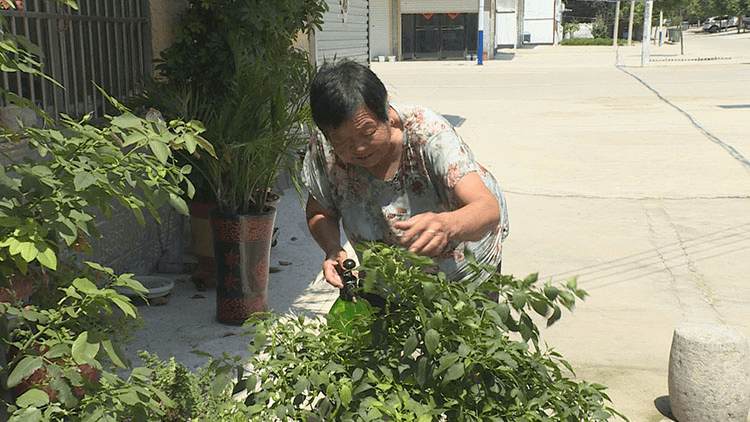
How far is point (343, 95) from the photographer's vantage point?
8.29ft

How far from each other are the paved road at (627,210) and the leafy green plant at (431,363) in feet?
4.05

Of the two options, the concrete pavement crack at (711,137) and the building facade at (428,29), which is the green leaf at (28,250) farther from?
the building facade at (428,29)

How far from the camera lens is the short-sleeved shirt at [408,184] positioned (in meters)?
2.74

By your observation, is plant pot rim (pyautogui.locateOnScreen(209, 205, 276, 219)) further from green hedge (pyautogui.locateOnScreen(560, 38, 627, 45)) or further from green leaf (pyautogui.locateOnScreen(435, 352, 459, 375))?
green hedge (pyautogui.locateOnScreen(560, 38, 627, 45))

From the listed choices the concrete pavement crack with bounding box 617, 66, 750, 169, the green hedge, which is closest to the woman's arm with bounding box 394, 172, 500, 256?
the concrete pavement crack with bounding box 617, 66, 750, 169

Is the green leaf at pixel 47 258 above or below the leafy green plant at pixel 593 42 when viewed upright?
below

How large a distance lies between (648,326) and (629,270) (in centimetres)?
123

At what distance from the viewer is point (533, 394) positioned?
214cm

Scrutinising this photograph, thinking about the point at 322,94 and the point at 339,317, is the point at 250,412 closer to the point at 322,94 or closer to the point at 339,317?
the point at 339,317

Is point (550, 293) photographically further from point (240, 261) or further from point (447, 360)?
point (240, 261)

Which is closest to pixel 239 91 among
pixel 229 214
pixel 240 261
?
pixel 229 214

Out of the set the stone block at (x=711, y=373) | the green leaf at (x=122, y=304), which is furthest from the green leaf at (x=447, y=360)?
the stone block at (x=711, y=373)

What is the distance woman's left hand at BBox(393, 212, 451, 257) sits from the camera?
7.61ft

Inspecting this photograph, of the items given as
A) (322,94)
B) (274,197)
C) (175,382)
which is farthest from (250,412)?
(274,197)
